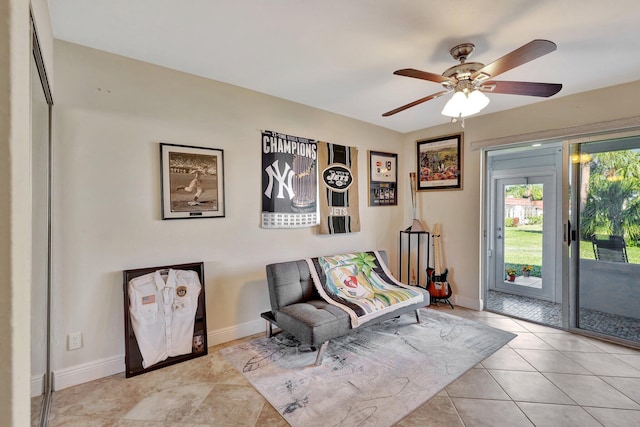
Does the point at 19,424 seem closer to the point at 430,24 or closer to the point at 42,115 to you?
the point at 42,115

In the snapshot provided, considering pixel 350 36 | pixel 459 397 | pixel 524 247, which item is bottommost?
pixel 459 397

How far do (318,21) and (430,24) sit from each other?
2.36 ft

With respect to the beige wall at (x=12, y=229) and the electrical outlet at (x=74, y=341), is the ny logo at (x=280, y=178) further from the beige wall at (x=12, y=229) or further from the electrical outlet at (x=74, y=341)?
the beige wall at (x=12, y=229)

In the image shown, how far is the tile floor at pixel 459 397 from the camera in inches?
71.8

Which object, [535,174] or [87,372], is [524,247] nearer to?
[535,174]

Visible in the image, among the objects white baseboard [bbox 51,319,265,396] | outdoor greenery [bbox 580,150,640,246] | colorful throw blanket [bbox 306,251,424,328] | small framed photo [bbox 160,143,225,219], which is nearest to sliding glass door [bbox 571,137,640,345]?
outdoor greenery [bbox 580,150,640,246]

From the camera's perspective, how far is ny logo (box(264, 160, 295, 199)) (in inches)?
124

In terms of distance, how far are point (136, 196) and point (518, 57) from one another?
2805 millimetres

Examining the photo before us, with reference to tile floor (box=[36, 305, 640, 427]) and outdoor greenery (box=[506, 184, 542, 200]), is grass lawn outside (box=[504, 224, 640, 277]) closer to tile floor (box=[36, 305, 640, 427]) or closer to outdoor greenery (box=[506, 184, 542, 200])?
outdoor greenery (box=[506, 184, 542, 200])

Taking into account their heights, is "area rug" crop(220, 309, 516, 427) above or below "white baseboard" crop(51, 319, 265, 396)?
below

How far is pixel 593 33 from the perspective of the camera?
2.01m

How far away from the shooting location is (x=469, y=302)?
390 cm

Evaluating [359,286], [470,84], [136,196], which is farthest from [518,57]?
[136,196]

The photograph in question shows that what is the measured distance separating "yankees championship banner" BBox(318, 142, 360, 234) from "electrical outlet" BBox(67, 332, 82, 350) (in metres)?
2.37
